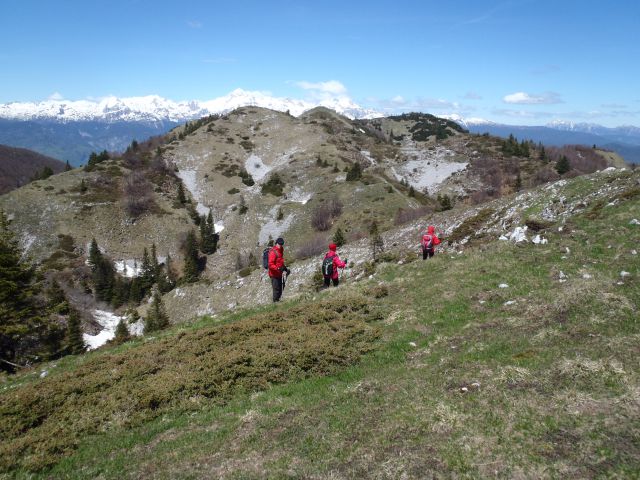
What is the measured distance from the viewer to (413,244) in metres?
41.5

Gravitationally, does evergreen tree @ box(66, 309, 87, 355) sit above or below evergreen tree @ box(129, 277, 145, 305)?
above

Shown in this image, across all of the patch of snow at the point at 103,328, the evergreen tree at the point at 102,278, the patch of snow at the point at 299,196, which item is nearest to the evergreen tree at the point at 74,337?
the patch of snow at the point at 103,328

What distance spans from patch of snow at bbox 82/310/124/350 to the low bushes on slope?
47769 mm

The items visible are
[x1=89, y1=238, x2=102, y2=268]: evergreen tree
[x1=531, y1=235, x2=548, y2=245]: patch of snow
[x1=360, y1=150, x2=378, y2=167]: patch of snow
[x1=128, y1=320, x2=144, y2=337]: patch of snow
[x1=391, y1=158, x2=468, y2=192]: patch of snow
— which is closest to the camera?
[x1=531, y1=235, x2=548, y2=245]: patch of snow

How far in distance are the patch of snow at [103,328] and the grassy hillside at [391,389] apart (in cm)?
4361

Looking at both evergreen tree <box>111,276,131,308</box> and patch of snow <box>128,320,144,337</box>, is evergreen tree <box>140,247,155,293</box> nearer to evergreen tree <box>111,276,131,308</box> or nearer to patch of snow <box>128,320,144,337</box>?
evergreen tree <box>111,276,131,308</box>

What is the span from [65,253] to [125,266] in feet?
44.6

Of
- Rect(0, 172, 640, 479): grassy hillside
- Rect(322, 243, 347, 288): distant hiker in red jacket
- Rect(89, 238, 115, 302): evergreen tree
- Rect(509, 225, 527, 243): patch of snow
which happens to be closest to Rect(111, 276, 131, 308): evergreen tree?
Rect(89, 238, 115, 302): evergreen tree

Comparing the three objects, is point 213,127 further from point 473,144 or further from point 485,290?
point 485,290

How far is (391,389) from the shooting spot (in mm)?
11273

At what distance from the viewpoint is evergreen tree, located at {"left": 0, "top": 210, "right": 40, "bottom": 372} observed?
31359mm

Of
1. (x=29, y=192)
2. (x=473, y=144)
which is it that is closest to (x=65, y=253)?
(x=29, y=192)

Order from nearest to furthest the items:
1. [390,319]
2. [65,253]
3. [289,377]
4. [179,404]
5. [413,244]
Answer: [179,404]
[289,377]
[390,319]
[413,244]
[65,253]

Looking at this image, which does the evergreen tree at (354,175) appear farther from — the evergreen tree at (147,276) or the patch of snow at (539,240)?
the patch of snow at (539,240)
